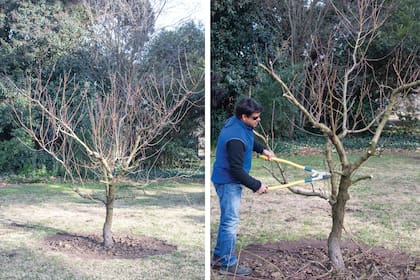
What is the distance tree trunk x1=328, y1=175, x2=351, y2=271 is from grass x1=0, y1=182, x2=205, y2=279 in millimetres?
921

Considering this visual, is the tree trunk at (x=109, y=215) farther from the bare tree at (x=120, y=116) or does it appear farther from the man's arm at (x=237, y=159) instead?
the man's arm at (x=237, y=159)

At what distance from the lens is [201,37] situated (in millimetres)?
3740

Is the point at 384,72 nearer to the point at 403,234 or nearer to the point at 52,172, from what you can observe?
the point at 403,234

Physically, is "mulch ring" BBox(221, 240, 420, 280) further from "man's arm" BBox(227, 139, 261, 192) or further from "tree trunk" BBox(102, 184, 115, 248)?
"tree trunk" BBox(102, 184, 115, 248)

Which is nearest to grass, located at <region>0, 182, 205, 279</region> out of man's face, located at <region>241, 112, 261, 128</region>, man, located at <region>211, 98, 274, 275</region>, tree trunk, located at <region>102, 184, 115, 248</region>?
tree trunk, located at <region>102, 184, 115, 248</region>

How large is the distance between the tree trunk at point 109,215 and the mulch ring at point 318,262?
0.91m

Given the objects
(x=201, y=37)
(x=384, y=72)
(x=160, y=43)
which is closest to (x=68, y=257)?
(x=160, y=43)

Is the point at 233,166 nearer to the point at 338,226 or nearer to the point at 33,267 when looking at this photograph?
the point at 338,226

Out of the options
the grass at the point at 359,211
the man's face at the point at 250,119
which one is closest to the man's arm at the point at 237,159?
the man's face at the point at 250,119

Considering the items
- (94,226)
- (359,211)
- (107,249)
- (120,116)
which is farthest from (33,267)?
(359,211)

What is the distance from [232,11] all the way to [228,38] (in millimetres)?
214

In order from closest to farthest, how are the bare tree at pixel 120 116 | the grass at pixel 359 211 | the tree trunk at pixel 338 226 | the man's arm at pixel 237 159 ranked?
1. the man's arm at pixel 237 159
2. the tree trunk at pixel 338 226
3. the grass at pixel 359 211
4. the bare tree at pixel 120 116

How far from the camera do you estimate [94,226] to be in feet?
12.1

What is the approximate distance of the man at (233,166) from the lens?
208cm
